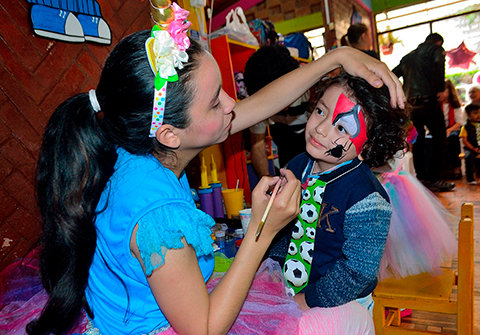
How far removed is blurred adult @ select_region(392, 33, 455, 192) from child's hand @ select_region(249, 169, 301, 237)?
4557 millimetres

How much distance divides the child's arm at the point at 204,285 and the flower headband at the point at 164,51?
12.9 inches

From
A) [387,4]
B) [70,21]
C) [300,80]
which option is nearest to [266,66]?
[300,80]

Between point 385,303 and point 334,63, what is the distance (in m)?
1.06

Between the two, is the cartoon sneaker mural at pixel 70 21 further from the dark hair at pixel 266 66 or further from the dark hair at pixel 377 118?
the dark hair at pixel 377 118

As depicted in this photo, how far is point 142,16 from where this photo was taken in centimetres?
218

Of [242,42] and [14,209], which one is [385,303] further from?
[242,42]

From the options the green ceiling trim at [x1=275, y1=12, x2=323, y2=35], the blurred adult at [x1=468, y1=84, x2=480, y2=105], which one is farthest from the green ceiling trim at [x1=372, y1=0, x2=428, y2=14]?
the blurred adult at [x1=468, y1=84, x2=480, y2=105]

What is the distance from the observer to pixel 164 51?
854mm

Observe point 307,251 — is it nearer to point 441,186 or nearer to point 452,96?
point 441,186

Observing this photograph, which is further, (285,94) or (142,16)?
(142,16)

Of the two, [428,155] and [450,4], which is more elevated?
[450,4]

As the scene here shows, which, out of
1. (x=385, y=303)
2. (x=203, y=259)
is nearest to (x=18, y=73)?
(x=203, y=259)

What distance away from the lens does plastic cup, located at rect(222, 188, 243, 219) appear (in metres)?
2.21

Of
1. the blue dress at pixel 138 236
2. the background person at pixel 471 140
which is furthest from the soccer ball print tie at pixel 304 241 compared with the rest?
the background person at pixel 471 140
